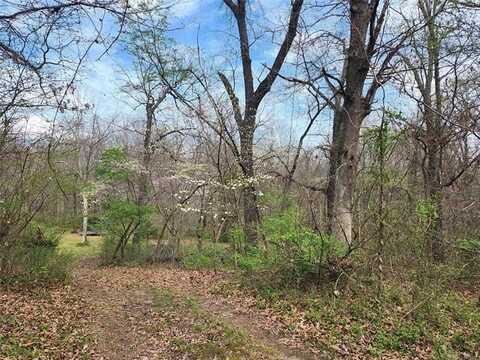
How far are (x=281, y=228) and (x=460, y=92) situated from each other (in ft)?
20.0

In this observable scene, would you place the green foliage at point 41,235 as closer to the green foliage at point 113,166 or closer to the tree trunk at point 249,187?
the tree trunk at point 249,187

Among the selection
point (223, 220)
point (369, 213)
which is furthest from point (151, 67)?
point (369, 213)

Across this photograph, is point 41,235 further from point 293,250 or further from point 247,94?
point 247,94

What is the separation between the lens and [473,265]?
827 cm

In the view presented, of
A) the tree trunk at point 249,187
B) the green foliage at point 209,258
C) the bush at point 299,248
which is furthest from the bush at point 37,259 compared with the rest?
the bush at point 299,248

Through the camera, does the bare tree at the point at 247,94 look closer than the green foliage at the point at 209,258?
Yes

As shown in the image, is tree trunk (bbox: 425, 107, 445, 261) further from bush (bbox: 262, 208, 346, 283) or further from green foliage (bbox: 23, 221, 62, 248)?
green foliage (bbox: 23, 221, 62, 248)

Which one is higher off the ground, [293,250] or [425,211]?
[425,211]

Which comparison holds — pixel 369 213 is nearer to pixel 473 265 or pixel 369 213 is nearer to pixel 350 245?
pixel 350 245

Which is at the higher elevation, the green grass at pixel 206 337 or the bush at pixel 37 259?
the bush at pixel 37 259

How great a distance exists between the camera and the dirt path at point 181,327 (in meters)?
4.73

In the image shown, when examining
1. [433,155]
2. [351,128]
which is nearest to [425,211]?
[351,128]

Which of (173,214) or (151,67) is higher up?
(151,67)

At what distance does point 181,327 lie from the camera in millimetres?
5609
